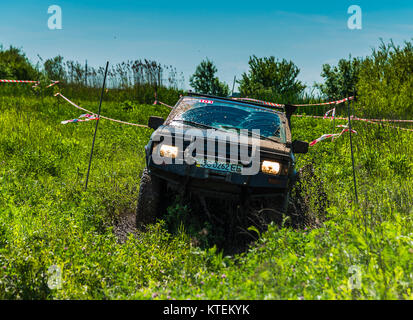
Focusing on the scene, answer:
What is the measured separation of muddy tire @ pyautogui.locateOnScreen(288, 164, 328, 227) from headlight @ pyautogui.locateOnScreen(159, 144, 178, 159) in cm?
183

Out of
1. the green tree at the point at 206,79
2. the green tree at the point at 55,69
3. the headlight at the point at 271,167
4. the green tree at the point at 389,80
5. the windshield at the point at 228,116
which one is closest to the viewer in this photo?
the headlight at the point at 271,167

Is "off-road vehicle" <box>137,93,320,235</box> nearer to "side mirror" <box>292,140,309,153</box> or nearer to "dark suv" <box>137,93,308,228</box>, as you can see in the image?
"dark suv" <box>137,93,308,228</box>

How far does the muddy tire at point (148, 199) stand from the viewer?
5.39m

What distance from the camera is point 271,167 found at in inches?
200

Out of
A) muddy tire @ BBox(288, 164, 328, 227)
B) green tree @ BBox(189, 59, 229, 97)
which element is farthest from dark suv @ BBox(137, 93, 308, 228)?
green tree @ BBox(189, 59, 229, 97)

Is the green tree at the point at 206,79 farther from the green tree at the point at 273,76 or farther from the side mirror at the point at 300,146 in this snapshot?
the side mirror at the point at 300,146

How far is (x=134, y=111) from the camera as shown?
1919 centimetres

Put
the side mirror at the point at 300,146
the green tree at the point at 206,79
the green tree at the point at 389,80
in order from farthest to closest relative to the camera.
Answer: the green tree at the point at 206,79
the green tree at the point at 389,80
the side mirror at the point at 300,146

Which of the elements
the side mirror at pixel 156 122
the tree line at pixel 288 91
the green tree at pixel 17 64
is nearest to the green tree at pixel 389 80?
the tree line at pixel 288 91

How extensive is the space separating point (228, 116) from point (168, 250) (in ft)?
7.35

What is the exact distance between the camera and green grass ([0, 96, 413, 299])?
340 cm

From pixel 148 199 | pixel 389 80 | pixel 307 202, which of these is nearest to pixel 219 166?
pixel 148 199

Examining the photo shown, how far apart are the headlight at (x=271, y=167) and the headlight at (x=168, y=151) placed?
3.33ft
